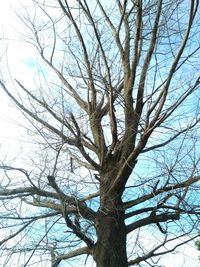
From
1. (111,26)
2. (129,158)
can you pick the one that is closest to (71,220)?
(129,158)

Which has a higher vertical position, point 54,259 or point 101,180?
point 101,180

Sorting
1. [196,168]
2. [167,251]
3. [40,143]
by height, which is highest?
[40,143]

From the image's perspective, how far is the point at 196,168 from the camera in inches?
192

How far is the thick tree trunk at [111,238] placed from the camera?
14.5 ft

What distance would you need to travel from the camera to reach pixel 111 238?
4.56 metres

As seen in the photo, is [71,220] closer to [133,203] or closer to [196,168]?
[133,203]

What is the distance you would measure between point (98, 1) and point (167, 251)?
10.1 ft

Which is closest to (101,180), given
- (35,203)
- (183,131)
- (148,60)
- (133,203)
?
(133,203)

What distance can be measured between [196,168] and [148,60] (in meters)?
1.31

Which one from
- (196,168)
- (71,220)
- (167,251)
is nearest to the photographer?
(71,220)

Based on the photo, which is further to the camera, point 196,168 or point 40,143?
point 40,143

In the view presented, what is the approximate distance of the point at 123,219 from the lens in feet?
15.7

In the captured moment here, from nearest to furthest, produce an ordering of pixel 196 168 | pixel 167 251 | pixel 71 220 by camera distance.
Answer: pixel 71 220, pixel 196 168, pixel 167 251

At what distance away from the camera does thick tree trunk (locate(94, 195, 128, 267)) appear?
442 centimetres
